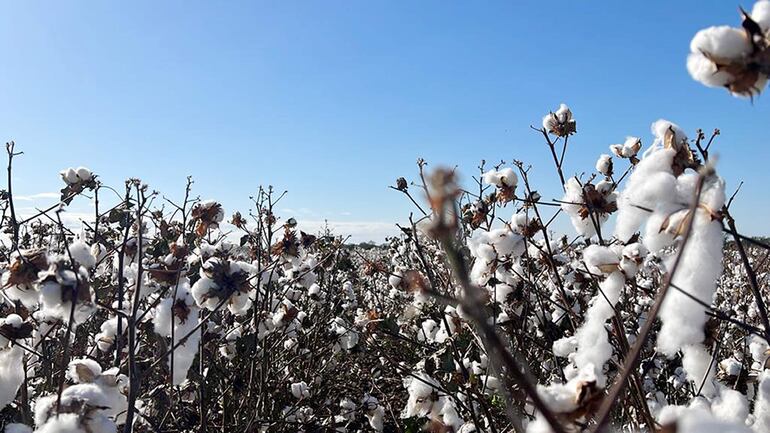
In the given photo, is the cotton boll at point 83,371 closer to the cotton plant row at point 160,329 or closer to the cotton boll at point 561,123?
the cotton plant row at point 160,329

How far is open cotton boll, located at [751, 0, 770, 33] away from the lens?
2.66 feet

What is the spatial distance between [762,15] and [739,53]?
58mm

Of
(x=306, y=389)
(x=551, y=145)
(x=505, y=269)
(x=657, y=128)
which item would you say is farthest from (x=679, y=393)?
(x=657, y=128)

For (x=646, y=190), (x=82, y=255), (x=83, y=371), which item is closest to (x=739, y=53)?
(x=646, y=190)

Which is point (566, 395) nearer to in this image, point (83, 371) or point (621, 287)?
point (621, 287)

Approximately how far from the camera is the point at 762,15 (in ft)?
2.68

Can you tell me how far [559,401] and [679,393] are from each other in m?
3.36

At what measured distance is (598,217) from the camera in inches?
78.2

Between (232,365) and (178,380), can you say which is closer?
(178,380)

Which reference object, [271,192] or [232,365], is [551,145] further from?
[232,365]

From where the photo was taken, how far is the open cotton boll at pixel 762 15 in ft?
2.66

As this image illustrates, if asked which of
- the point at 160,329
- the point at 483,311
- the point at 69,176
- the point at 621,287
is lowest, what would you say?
the point at 483,311

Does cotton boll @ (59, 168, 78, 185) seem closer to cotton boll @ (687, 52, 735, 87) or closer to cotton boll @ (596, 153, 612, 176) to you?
cotton boll @ (596, 153, 612, 176)

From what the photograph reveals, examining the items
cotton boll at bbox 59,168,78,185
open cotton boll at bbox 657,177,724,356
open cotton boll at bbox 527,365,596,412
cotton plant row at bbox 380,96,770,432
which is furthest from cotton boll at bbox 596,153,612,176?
cotton boll at bbox 59,168,78,185
